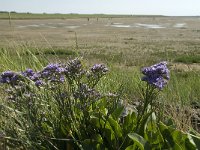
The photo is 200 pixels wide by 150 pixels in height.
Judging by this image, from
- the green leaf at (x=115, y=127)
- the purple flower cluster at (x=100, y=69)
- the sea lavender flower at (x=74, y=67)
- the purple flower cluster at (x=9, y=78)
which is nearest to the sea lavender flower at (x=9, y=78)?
the purple flower cluster at (x=9, y=78)

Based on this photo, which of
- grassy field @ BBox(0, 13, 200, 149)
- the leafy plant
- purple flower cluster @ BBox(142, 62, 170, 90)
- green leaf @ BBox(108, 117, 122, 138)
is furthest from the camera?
grassy field @ BBox(0, 13, 200, 149)

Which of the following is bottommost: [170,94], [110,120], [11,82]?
[170,94]

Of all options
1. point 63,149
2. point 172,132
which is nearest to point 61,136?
point 63,149

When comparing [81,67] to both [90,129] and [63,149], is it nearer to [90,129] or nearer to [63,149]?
[90,129]

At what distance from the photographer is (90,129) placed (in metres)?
3.21

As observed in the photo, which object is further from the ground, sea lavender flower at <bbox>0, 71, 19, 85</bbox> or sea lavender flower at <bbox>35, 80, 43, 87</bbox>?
sea lavender flower at <bbox>0, 71, 19, 85</bbox>

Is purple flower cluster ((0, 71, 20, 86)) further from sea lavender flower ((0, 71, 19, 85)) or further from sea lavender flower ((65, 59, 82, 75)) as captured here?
sea lavender flower ((65, 59, 82, 75))

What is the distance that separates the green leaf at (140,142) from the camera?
2.88 meters

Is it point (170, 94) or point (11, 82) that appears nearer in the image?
point (11, 82)

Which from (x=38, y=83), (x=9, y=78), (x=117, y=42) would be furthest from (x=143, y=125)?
(x=117, y=42)

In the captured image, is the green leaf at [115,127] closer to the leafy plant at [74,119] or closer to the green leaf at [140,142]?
the leafy plant at [74,119]

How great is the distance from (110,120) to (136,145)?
29 cm

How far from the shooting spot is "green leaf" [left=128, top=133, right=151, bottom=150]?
2.88 m

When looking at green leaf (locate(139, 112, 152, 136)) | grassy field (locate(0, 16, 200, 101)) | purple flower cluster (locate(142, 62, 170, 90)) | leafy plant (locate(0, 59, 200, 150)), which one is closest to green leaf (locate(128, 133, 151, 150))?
leafy plant (locate(0, 59, 200, 150))
